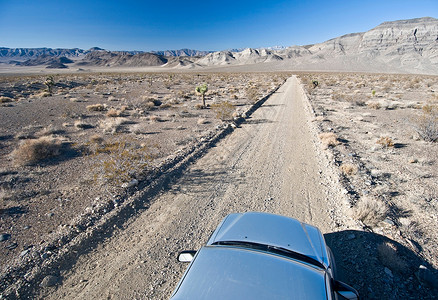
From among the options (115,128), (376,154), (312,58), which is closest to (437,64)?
(312,58)

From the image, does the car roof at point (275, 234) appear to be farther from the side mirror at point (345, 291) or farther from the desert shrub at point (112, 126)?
the desert shrub at point (112, 126)

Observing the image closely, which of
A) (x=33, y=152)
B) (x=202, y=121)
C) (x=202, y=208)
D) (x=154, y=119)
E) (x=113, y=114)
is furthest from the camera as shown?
(x=113, y=114)

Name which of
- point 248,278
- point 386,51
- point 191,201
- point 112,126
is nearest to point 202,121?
point 112,126

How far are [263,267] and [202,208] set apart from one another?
365cm

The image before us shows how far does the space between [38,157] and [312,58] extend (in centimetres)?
15055

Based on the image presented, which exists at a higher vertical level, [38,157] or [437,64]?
[437,64]

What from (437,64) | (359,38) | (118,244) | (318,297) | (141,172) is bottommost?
(118,244)

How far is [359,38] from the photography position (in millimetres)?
142875

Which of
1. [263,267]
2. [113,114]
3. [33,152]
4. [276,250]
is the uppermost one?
[263,267]

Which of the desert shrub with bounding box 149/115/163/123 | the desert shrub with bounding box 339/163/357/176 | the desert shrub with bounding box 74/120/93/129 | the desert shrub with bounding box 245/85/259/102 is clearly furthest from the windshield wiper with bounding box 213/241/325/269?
the desert shrub with bounding box 245/85/259/102

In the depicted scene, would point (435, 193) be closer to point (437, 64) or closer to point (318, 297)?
point (318, 297)

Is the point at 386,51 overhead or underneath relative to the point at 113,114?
overhead

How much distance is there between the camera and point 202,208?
19.3 feet

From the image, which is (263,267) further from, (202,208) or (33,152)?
(33,152)
